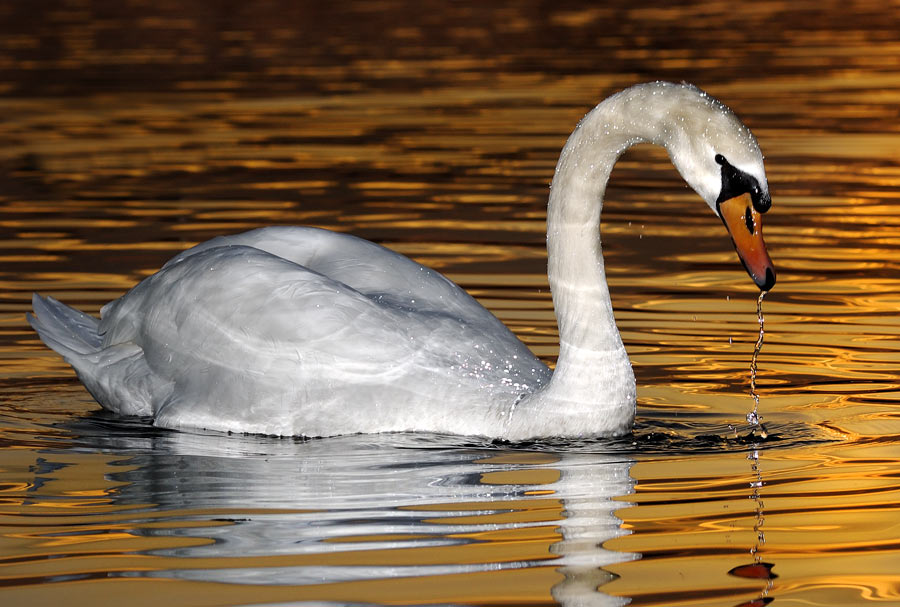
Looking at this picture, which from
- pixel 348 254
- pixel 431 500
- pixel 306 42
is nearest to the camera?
pixel 431 500

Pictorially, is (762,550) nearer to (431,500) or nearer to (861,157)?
(431,500)

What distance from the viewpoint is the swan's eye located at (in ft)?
23.9

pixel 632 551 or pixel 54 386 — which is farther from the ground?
pixel 54 386

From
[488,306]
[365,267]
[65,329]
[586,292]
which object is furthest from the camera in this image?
[488,306]

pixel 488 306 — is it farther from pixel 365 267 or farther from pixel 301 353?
pixel 301 353

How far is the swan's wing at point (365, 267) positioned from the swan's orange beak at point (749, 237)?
1.48 metres

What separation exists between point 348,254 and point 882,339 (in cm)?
296

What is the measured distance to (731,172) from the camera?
23.9 ft

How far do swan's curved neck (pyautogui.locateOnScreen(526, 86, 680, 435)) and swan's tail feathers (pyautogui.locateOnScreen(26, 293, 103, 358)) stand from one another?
227 centimetres

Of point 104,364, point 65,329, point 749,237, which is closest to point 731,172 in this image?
point 749,237

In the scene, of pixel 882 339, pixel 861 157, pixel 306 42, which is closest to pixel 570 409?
pixel 882 339

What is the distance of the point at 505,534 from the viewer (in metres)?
6.47

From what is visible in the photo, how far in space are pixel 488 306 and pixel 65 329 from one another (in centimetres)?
266

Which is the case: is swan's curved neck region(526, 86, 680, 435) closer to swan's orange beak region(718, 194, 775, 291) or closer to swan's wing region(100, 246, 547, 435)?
swan's wing region(100, 246, 547, 435)
